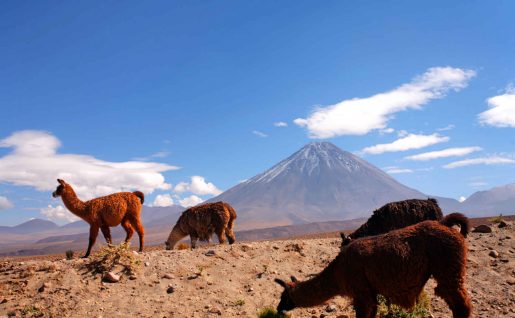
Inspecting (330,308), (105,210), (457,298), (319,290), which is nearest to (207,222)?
(105,210)

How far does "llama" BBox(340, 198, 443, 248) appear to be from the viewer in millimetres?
15648

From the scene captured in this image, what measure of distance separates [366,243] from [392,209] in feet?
26.4

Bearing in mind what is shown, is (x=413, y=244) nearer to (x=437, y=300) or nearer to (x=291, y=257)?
(x=437, y=300)

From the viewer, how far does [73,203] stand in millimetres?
15109

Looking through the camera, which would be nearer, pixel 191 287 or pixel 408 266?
pixel 408 266

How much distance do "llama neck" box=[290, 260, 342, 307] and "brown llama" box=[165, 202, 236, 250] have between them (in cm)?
928

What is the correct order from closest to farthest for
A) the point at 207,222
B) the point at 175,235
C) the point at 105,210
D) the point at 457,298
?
1. the point at 457,298
2. the point at 105,210
3. the point at 207,222
4. the point at 175,235

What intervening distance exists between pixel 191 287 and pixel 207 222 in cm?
648

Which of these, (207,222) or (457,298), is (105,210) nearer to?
(207,222)

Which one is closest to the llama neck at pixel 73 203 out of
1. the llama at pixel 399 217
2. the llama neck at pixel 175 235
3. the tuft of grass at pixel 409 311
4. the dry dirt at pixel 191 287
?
the dry dirt at pixel 191 287

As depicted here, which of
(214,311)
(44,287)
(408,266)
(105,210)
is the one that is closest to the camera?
(408,266)

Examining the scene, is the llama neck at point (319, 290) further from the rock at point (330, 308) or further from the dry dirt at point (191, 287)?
the rock at point (330, 308)

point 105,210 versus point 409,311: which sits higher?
point 105,210

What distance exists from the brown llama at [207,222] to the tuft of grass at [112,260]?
5.68m
